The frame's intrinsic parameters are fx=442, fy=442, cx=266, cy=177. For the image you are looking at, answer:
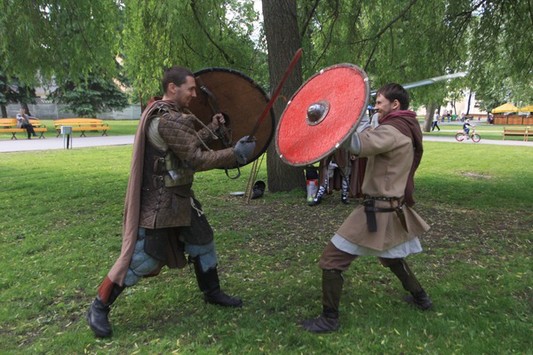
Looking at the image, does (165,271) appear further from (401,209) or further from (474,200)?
(474,200)

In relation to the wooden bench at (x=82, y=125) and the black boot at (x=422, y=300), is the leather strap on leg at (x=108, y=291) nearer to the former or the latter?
the black boot at (x=422, y=300)

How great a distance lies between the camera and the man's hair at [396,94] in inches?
109

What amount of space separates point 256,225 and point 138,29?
3.84 meters

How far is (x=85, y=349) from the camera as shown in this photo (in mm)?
2721

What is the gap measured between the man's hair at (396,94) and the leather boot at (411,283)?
3.51ft

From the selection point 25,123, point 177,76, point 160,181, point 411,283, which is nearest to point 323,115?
point 177,76

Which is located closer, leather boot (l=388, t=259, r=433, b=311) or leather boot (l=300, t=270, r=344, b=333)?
leather boot (l=300, t=270, r=344, b=333)

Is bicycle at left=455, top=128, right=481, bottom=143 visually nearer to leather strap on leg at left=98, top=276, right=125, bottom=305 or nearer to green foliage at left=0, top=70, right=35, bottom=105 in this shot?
leather strap on leg at left=98, top=276, right=125, bottom=305

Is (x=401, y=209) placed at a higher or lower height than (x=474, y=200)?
higher

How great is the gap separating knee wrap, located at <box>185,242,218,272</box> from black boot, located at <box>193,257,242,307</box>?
4cm

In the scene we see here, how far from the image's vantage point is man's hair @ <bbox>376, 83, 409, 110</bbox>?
2.77m

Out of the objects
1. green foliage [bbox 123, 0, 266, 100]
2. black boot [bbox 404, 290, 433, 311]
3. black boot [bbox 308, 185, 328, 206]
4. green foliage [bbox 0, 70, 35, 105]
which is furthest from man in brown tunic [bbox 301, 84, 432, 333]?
green foliage [bbox 0, 70, 35, 105]

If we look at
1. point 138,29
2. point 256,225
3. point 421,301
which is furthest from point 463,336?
point 138,29

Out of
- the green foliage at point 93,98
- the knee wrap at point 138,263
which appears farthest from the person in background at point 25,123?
the knee wrap at point 138,263
